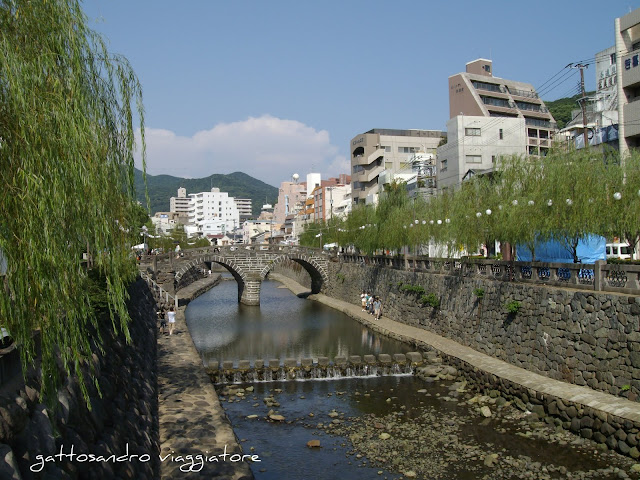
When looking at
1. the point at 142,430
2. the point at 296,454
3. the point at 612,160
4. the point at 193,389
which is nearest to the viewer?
the point at 142,430

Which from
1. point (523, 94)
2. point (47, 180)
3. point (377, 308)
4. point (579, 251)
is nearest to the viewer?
point (47, 180)

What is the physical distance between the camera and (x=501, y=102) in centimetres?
5422

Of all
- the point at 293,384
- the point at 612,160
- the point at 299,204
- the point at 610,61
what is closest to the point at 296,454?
the point at 293,384

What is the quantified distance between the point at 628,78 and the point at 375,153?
111 ft

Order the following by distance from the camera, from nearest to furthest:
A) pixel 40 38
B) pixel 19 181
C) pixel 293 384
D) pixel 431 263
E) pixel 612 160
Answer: pixel 19 181 → pixel 40 38 → pixel 612 160 → pixel 293 384 → pixel 431 263

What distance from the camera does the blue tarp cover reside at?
19953mm

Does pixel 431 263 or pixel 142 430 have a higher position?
pixel 431 263

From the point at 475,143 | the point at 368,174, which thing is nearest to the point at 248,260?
the point at 475,143

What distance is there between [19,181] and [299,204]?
10691 centimetres

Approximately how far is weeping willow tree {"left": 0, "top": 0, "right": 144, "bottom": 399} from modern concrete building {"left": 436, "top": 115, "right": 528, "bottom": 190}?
3655 centimetres

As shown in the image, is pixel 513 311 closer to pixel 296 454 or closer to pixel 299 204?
pixel 296 454

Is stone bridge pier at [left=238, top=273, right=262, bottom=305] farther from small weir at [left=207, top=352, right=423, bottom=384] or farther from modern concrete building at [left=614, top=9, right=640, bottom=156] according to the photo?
modern concrete building at [left=614, top=9, right=640, bottom=156]

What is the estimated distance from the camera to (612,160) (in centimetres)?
1761

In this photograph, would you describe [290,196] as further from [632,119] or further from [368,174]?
[632,119]
